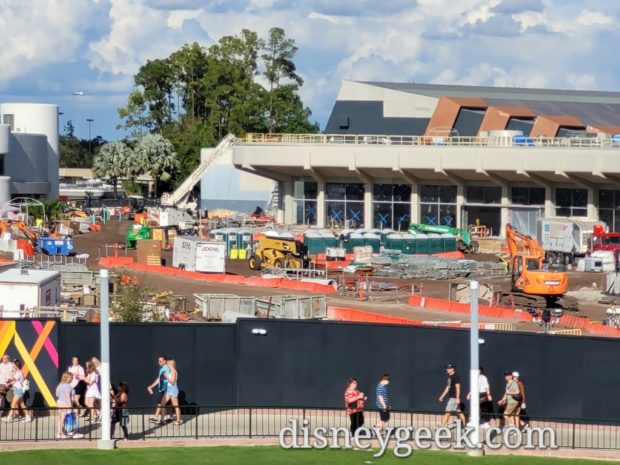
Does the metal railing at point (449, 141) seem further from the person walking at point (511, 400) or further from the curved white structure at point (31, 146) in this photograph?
the person walking at point (511, 400)

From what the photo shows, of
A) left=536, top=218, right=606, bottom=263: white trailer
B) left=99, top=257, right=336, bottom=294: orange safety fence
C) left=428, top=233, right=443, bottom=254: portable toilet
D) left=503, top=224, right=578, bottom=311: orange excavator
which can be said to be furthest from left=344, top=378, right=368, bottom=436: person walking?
left=428, top=233, right=443, bottom=254: portable toilet

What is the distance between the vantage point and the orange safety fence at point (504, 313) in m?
45.0

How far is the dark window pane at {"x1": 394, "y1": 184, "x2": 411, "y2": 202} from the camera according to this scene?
325ft

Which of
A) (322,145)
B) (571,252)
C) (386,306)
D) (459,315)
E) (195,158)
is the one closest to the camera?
(459,315)

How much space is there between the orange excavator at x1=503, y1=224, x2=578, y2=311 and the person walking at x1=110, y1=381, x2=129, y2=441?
3022 centimetres

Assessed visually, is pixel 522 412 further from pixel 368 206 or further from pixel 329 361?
pixel 368 206

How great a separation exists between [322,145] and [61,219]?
20.8 meters

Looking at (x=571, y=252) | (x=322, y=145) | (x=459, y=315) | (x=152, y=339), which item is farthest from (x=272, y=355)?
(x=322, y=145)

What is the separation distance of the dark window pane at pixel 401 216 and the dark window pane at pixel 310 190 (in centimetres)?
677

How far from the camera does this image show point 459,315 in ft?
167

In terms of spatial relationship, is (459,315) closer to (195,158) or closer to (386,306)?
(386,306)

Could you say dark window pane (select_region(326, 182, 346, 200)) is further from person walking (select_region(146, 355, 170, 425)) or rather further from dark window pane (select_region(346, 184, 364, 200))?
person walking (select_region(146, 355, 170, 425))

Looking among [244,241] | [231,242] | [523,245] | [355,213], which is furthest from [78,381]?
[355,213]

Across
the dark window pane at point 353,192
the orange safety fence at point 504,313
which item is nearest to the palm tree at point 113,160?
the dark window pane at point 353,192
